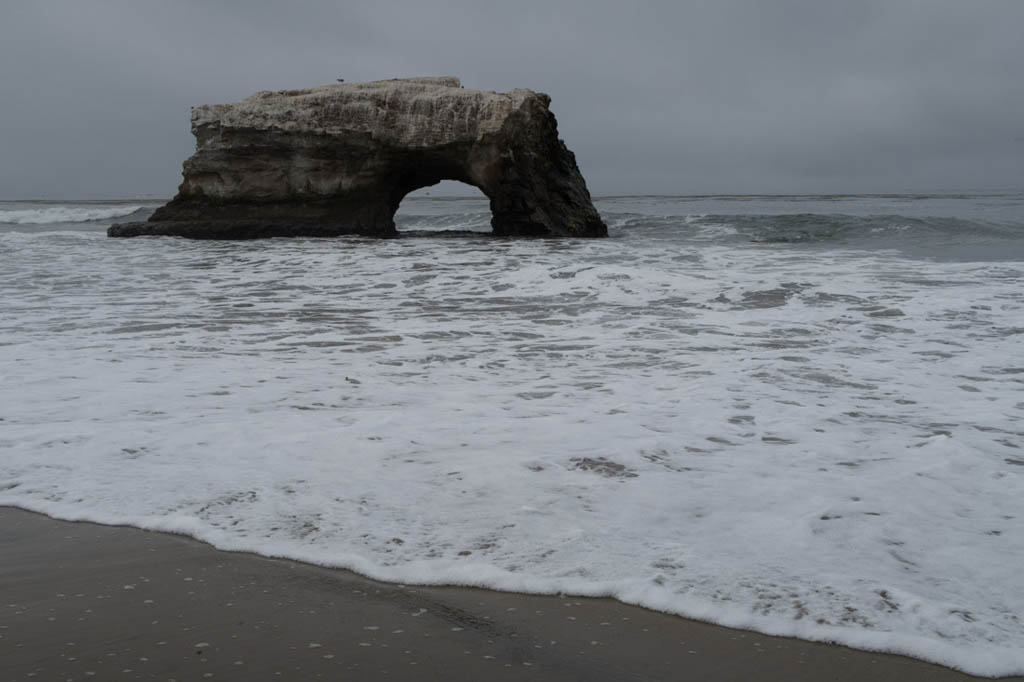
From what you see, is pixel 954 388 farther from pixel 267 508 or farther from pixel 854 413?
pixel 267 508

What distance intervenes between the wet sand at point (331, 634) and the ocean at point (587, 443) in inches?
3.4

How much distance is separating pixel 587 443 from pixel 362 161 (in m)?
13.4

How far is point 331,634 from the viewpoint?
188 centimetres

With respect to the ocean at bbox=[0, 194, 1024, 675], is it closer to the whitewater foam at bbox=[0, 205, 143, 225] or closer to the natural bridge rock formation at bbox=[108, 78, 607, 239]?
the natural bridge rock formation at bbox=[108, 78, 607, 239]

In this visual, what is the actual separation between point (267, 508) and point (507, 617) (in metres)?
1.01

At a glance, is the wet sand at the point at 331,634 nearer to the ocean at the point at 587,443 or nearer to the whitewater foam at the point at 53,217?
A: the ocean at the point at 587,443

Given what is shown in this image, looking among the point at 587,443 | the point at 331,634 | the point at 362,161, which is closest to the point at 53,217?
the point at 362,161

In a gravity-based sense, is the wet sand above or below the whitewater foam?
below

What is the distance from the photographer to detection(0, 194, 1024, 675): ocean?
2.19 m

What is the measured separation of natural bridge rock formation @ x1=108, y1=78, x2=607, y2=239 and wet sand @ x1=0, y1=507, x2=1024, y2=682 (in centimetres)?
1340

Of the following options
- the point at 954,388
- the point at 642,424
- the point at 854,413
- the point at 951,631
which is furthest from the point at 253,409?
the point at 954,388

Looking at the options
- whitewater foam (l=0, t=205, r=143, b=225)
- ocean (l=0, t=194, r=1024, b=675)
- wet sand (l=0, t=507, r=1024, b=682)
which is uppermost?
whitewater foam (l=0, t=205, r=143, b=225)

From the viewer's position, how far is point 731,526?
2.50m

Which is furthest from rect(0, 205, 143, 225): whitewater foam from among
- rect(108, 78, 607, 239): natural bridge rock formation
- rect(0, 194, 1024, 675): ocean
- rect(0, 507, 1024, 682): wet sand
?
rect(0, 507, 1024, 682): wet sand
